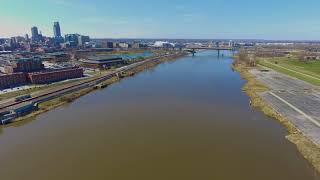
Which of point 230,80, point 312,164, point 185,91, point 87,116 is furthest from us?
point 230,80

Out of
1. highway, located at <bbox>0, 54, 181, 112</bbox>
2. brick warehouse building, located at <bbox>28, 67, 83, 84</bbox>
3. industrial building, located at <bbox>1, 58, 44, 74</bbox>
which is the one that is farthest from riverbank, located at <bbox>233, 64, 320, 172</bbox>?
industrial building, located at <bbox>1, 58, 44, 74</bbox>

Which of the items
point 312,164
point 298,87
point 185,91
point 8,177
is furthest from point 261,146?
point 298,87

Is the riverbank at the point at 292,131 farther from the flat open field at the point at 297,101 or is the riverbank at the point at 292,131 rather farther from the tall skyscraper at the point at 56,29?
the tall skyscraper at the point at 56,29

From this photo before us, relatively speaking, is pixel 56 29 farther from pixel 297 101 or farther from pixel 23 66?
pixel 297 101

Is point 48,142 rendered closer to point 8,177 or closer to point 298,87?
point 8,177

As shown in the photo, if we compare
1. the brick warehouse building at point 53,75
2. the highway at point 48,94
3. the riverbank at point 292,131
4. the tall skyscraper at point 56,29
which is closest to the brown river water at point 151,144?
the riverbank at point 292,131

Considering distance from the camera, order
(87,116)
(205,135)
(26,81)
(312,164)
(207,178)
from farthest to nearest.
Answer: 1. (26,81)
2. (87,116)
3. (205,135)
4. (312,164)
5. (207,178)

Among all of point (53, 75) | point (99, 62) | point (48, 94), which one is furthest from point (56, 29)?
Answer: point (48, 94)
